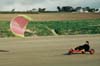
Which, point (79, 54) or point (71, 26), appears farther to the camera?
point (71, 26)

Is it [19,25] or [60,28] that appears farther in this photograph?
[60,28]

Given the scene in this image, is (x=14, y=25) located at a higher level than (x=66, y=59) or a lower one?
higher

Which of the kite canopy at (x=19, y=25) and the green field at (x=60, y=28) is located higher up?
the kite canopy at (x=19, y=25)

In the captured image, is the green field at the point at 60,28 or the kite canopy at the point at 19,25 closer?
the kite canopy at the point at 19,25

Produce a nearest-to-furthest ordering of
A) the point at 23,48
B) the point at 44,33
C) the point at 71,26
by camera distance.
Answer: the point at 23,48 < the point at 44,33 < the point at 71,26

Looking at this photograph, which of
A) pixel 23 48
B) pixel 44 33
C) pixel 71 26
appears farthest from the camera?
pixel 71 26

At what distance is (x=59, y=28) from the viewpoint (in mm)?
32812

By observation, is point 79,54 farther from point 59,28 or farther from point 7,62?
point 59,28

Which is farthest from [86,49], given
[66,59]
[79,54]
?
[66,59]

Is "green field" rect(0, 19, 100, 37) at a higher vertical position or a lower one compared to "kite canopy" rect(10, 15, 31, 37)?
lower

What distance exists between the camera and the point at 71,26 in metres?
33.4

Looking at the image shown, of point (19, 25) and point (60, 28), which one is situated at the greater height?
point (19, 25)

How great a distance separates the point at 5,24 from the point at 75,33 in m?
5.01

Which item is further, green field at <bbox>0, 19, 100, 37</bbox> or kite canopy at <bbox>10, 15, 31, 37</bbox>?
green field at <bbox>0, 19, 100, 37</bbox>
